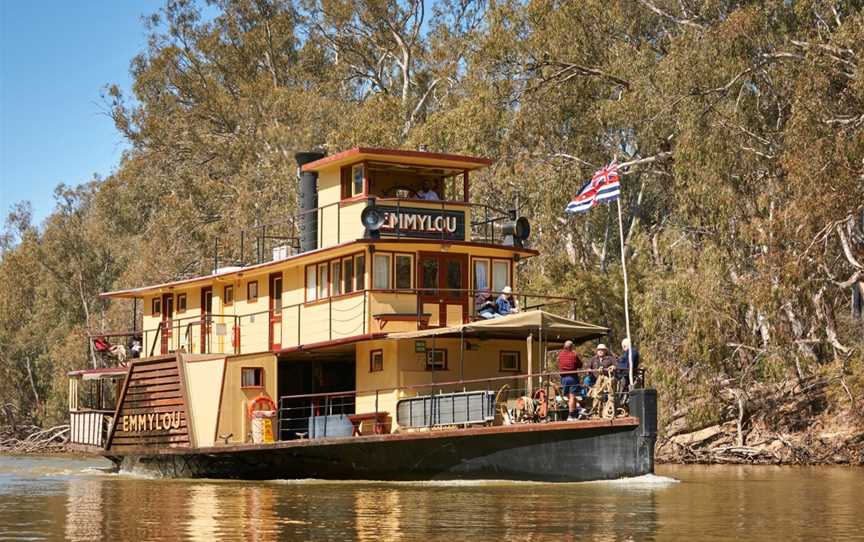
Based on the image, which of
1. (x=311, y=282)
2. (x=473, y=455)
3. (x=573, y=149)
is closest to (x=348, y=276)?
(x=311, y=282)

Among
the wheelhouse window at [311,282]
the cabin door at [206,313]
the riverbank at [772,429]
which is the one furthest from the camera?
the riverbank at [772,429]

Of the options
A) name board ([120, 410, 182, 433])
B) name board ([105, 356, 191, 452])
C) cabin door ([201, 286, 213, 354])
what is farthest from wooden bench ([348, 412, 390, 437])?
cabin door ([201, 286, 213, 354])

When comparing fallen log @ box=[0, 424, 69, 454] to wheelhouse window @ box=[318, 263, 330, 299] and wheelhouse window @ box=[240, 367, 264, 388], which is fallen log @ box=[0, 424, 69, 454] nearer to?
wheelhouse window @ box=[240, 367, 264, 388]

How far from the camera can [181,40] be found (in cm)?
5922

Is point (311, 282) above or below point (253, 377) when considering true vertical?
above

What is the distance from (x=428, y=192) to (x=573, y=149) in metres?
14.3

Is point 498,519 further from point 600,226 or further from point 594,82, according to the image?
point 600,226

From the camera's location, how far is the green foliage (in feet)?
101

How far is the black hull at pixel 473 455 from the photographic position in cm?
2119

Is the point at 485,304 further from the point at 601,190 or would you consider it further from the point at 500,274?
the point at 601,190

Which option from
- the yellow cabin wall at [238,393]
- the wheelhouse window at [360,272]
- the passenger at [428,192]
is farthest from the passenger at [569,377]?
the yellow cabin wall at [238,393]

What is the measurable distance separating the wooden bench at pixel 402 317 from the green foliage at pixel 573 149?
8579 mm

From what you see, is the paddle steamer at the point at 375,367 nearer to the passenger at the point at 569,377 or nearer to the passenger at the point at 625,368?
the passenger at the point at 569,377

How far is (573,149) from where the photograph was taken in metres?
39.8
